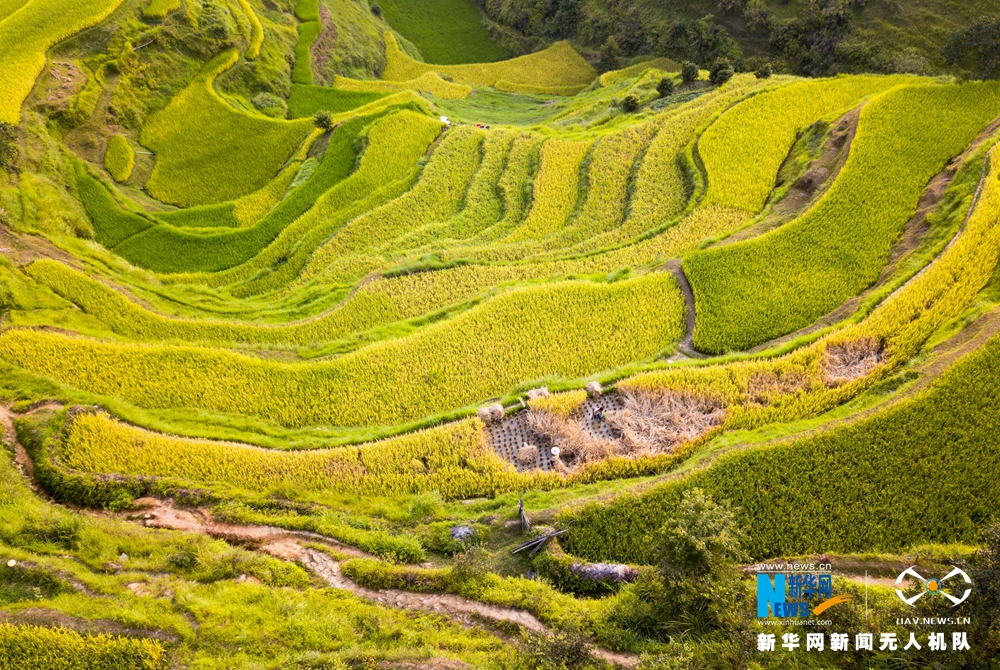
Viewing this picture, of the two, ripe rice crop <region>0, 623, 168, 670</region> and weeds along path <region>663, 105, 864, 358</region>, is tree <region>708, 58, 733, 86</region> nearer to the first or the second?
weeds along path <region>663, 105, 864, 358</region>

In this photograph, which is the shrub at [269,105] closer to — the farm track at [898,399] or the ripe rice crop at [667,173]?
the ripe rice crop at [667,173]

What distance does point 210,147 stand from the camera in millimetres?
35344

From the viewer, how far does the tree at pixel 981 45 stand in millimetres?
31547

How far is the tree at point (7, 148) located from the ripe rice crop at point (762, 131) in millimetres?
31784

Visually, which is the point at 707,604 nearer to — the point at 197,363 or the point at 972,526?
the point at 972,526

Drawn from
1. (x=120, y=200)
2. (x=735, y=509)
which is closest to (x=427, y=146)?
(x=120, y=200)

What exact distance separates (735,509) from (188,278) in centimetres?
2661

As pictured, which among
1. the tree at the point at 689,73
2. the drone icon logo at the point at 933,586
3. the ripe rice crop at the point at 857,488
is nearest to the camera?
the drone icon logo at the point at 933,586

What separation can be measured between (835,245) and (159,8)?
1662 inches

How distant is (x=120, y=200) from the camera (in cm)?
3072

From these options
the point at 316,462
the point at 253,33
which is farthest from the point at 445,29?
the point at 316,462

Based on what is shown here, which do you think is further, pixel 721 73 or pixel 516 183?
pixel 721 73

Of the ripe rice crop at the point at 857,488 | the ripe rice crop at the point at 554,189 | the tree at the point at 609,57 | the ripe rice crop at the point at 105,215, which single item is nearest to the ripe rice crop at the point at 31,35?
the ripe rice crop at the point at 105,215

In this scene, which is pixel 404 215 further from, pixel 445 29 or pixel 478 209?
pixel 445 29
